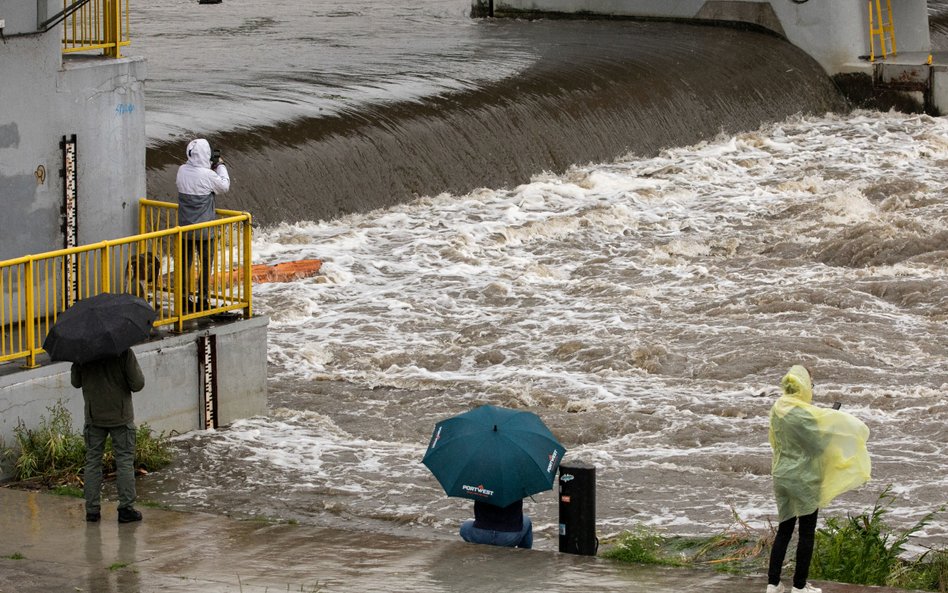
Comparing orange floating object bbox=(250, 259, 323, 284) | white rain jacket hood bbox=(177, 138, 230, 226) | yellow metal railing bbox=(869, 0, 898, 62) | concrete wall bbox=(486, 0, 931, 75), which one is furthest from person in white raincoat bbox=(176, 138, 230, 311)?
yellow metal railing bbox=(869, 0, 898, 62)

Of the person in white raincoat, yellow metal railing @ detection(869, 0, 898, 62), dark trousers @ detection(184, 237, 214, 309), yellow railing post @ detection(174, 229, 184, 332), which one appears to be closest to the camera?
yellow railing post @ detection(174, 229, 184, 332)

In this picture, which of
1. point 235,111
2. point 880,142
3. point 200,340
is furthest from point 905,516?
point 880,142

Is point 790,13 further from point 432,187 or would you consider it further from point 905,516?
point 905,516

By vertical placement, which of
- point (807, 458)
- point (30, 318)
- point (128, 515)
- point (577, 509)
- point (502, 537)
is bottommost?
point (128, 515)

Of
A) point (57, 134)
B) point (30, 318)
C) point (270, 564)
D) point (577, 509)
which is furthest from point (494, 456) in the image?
point (57, 134)

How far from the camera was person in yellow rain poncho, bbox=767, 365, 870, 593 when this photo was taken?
804cm

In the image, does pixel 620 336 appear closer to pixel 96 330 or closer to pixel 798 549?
pixel 96 330

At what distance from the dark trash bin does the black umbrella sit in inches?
113

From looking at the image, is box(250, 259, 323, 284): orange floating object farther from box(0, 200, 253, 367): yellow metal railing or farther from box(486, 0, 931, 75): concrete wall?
box(486, 0, 931, 75): concrete wall

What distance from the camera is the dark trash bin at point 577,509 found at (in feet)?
30.5

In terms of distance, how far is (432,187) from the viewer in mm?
24203

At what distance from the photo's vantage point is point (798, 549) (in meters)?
8.12

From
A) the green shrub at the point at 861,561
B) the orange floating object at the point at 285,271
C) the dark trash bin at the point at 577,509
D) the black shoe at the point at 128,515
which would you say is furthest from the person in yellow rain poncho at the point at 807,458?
the orange floating object at the point at 285,271

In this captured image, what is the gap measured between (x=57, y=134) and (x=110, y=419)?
12.3 feet
